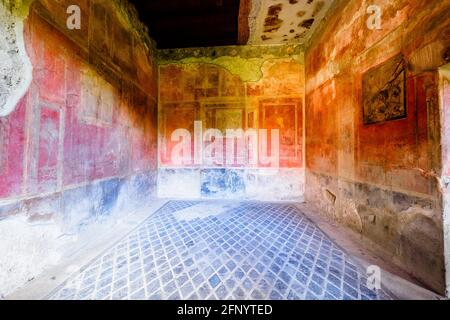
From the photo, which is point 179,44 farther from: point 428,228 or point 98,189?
point 428,228

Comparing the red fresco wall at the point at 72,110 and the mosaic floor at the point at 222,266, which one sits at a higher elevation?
the red fresco wall at the point at 72,110

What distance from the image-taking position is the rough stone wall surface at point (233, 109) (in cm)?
504

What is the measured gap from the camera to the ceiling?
3705 millimetres

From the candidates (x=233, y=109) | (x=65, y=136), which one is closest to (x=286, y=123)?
(x=233, y=109)

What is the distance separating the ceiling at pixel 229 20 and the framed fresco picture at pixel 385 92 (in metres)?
2.25

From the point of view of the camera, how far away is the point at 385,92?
2.29 meters

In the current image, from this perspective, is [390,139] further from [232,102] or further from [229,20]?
[229,20]

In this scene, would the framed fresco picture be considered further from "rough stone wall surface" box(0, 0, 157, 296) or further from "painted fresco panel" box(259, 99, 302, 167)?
"rough stone wall surface" box(0, 0, 157, 296)

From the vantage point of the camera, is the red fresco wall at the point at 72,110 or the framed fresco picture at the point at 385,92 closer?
the red fresco wall at the point at 72,110

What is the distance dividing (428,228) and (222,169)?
4.02 m

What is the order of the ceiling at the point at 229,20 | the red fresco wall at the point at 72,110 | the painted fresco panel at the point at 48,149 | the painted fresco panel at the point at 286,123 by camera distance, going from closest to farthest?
the red fresco wall at the point at 72,110 → the painted fresco panel at the point at 48,149 → the ceiling at the point at 229,20 → the painted fresco panel at the point at 286,123

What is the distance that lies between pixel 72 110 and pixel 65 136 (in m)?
0.37

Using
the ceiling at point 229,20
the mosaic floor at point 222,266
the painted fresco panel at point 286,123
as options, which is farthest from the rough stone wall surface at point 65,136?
the painted fresco panel at point 286,123

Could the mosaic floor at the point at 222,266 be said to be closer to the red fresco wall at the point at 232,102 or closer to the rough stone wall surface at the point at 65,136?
the rough stone wall surface at the point at 65,136
